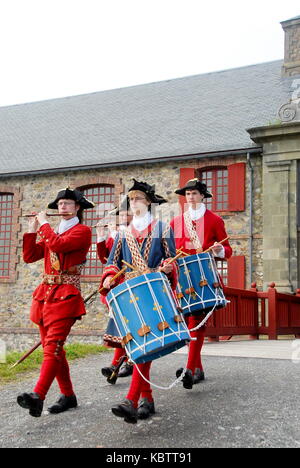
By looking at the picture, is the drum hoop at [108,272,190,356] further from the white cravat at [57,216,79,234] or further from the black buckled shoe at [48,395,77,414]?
the black buckled shoe at [48,395,77,414]

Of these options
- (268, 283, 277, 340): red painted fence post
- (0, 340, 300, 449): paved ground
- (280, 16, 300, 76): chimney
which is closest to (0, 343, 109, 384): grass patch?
(0, 340, 300, 449): paved ground

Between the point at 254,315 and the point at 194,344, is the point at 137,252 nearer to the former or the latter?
the point at 194,344

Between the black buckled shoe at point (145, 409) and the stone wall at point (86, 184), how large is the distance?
8830 mm

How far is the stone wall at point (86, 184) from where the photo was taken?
43.1ft

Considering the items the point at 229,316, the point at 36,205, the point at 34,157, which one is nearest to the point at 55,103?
the point at 34,157

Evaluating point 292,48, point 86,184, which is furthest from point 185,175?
point 292,48

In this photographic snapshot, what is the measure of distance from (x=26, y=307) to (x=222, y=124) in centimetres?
792

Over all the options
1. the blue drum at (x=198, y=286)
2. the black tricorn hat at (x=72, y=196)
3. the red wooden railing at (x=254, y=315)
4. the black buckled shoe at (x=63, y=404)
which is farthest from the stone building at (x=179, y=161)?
the black buckled shoe at (x=63, y=404)

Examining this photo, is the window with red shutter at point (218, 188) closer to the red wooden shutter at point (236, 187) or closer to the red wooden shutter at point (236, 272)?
the red wooden shutter at point (236, 187)

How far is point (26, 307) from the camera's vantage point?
15.2 meters

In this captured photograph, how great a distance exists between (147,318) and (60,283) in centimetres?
114

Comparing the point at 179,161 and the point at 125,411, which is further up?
the point at 179,161

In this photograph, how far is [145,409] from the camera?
398 centimetres

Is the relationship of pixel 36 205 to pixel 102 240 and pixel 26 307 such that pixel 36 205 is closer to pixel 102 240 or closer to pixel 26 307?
pixel 26 307
